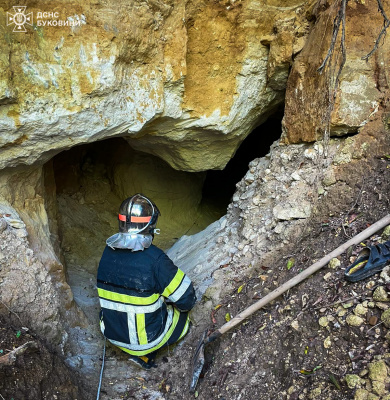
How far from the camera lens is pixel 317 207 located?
295 centimetres

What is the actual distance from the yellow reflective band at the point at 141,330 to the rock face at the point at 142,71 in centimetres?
154

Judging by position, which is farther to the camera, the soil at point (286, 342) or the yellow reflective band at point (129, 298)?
the yellow reflective band at point (129, 298)

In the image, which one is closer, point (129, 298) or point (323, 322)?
point (323, 322)

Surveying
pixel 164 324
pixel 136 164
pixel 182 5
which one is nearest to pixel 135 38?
pixel 182 5

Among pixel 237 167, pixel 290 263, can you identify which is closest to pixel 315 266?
pixel 290 263

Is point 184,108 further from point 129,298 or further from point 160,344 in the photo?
point 160,344

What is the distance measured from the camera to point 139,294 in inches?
105

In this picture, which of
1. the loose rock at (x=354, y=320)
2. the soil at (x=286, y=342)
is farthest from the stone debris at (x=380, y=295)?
the loose rock at (x=354, y=320)

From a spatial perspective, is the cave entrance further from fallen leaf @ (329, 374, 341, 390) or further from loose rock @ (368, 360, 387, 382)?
loose rock @ (368, 360, 387, 382)

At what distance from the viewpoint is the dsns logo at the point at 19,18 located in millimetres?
2383

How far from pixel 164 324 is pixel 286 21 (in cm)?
295

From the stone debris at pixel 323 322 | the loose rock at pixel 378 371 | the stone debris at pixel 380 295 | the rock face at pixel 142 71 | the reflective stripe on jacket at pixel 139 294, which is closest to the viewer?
the loose rock at pixel 378 371

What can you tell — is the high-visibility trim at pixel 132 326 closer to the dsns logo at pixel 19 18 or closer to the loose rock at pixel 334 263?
the loose rock at pixel 334 263

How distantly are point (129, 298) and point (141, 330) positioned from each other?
0.28 meters
